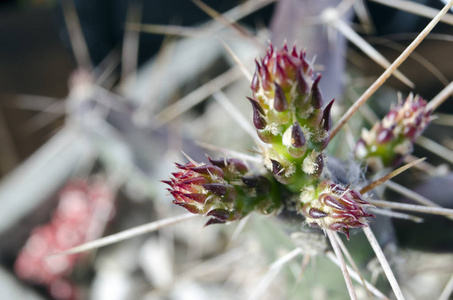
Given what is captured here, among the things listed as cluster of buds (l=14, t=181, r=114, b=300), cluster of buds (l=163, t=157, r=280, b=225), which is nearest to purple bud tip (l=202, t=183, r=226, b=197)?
cluster of buds (l=163, t=157, r=280, b=225)

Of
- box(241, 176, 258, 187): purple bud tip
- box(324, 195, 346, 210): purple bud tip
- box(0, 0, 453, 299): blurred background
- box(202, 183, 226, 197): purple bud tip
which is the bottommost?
box(324, 195, 346, 210): purple bud tip

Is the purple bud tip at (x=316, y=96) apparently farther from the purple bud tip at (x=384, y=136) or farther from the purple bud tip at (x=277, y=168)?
the purple bud tip at (x=384, y=136)

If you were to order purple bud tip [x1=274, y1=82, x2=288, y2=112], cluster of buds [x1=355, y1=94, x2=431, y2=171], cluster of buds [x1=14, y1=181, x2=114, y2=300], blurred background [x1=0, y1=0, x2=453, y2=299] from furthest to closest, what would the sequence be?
A: cluster of buds [x1=14, y1=181, x2=114, y2=300], blurred background [x1=0, y1=0, x2=453, y2=299], cluster of buds [x1=355, y1=94, x2=431, y2=171], purple bud tip [x1=274, y1=82, x2=288, y2=112]

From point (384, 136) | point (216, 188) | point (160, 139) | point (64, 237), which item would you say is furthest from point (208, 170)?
point (64, 237)

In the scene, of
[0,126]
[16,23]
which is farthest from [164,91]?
[16,23]

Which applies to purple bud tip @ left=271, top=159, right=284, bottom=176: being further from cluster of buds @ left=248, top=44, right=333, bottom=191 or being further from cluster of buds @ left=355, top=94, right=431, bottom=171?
cluster of buds @ left=355, top=94, right=431, bottom=171

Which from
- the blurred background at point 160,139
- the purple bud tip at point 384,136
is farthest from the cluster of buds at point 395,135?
the blurred background at point 160,139

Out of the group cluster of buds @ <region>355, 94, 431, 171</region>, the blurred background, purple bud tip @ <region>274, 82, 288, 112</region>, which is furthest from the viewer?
the blurred background
